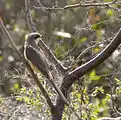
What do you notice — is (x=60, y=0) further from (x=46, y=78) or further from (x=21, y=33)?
(x=21, y=33)

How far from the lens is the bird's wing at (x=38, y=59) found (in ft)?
15.0

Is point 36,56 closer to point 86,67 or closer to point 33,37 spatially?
point 33,37

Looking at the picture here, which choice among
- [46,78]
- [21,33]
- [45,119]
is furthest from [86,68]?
[21,33]

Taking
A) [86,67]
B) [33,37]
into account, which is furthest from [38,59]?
[86,67]

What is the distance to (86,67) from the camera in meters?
3.87

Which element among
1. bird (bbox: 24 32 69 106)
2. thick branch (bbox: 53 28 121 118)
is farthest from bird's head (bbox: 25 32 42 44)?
thick branch (bbox: 53 28 121 118)

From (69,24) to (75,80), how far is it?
18.0 feet

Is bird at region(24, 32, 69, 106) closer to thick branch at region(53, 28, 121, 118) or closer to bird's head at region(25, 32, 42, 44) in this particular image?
bird's head at region(25, 32, 42, 44)

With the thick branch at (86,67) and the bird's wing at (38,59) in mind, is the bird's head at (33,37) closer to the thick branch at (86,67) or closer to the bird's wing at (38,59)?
the bird's wing at (38,59)

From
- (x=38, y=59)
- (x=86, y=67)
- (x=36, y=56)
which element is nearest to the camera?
(x=86, y=67)

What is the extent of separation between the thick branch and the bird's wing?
447 mm

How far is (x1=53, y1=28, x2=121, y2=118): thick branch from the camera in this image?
3787 mm

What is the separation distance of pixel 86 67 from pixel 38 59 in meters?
1.14

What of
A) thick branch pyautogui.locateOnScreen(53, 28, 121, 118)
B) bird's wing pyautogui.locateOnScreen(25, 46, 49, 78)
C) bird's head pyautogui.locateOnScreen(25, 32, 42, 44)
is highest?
bird's head pyautogui.locateOnScreen(25, 32, 42, 44)
